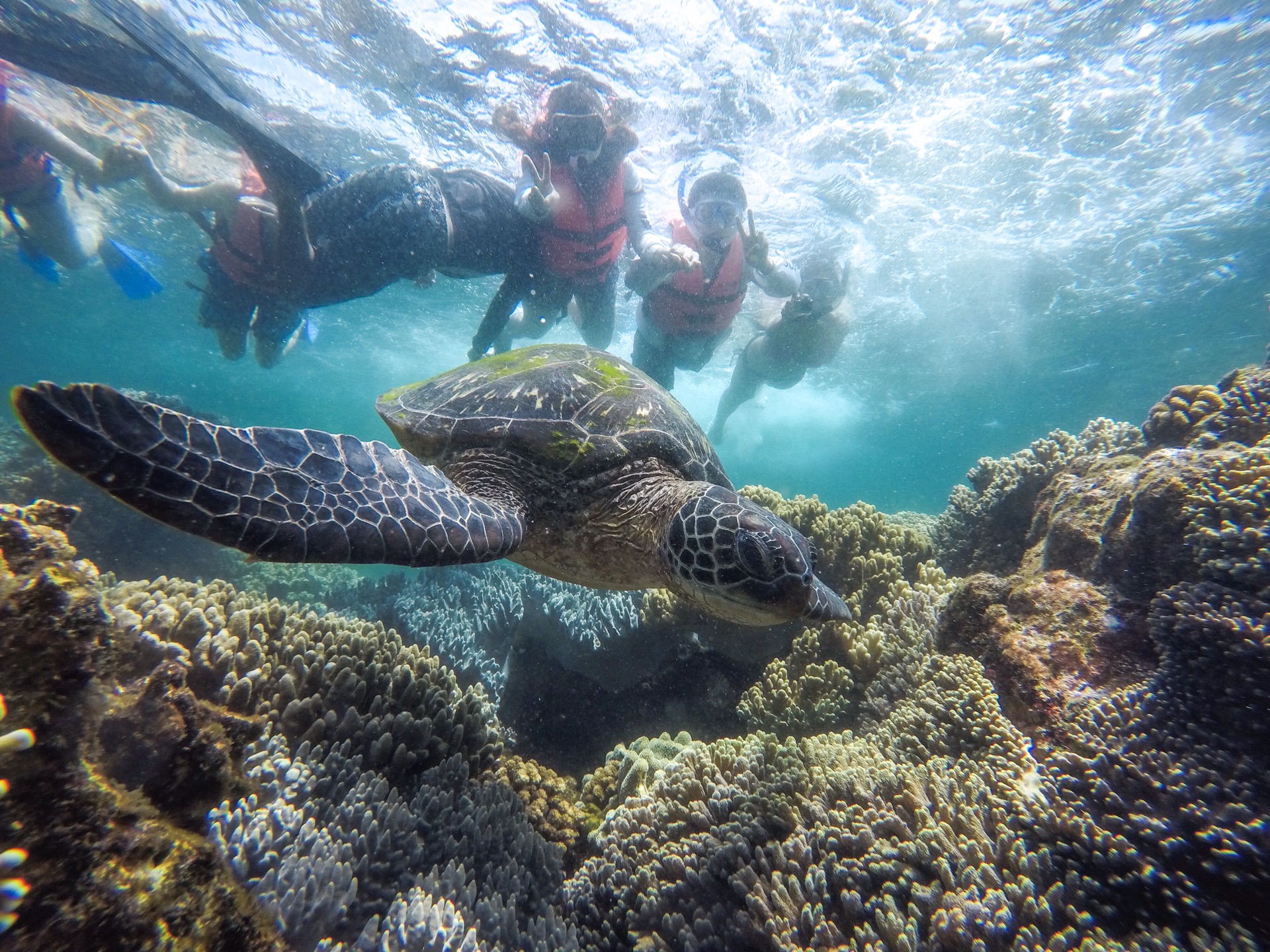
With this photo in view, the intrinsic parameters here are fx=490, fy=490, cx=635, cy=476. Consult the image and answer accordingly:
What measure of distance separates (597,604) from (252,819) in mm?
3181

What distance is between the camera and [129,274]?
12.2m

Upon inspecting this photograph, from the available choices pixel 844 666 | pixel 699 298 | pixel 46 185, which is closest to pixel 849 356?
pixel 699 298

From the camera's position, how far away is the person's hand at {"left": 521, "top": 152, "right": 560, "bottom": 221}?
7.31m

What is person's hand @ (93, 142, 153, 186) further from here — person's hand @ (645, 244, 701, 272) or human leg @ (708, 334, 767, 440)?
human leg @ (708, 334, 767, 440)

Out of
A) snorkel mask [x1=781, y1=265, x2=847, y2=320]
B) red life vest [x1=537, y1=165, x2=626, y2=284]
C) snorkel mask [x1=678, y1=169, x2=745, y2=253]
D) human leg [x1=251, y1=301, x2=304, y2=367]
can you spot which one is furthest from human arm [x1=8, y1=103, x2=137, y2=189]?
snorkel mask [x1=781, y1=265, x2=847, y2=320]

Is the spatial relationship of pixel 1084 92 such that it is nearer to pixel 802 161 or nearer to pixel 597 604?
pixel 802 161

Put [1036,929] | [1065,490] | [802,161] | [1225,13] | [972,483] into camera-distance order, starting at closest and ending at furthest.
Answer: [1036,929], [1065,490], [972,483], [1225,13], [802,161]

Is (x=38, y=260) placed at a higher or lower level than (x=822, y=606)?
higher

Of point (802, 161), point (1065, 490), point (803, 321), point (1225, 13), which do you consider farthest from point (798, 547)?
point (1225, 13)

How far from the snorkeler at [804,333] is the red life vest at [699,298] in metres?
2.12

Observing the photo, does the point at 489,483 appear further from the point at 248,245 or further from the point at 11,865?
the point at 248,245

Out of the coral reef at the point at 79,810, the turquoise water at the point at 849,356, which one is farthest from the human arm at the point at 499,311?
the coral reef at the point at 79,810

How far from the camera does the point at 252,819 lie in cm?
180

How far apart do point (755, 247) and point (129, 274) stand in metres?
15.2
